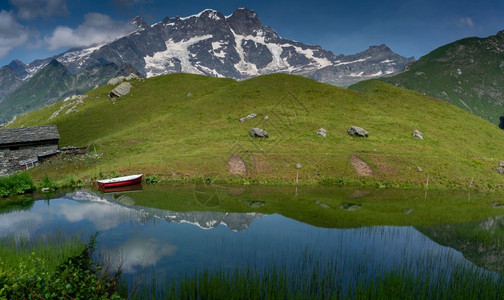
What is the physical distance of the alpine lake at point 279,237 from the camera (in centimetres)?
1573

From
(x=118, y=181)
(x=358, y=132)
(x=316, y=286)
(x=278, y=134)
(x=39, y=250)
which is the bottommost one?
(x=316, y=286)

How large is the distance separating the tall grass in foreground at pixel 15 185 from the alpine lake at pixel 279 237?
3.07m

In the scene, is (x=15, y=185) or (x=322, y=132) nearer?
(x=15, y=185)

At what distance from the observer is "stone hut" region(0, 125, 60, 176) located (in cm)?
4912

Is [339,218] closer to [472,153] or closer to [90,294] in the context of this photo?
[90,294]

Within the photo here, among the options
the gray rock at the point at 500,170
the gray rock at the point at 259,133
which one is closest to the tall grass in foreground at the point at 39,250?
the gray rock at the point at 259,133

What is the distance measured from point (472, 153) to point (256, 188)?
173 ft

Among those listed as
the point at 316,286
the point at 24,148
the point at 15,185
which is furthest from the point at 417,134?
the point at 24,148

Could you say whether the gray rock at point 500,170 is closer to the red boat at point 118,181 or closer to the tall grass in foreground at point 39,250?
the red boat at point 118,181

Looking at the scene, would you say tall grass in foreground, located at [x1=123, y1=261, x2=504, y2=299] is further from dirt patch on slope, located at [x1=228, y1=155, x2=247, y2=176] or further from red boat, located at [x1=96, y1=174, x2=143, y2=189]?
dirt patch on slope, located at [x1=228, y1=155, x2=247, y2=176]

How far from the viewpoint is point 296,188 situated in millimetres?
43656

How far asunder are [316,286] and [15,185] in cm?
4144

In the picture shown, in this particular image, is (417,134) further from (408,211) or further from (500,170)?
(408,211)

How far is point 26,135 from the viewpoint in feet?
173
